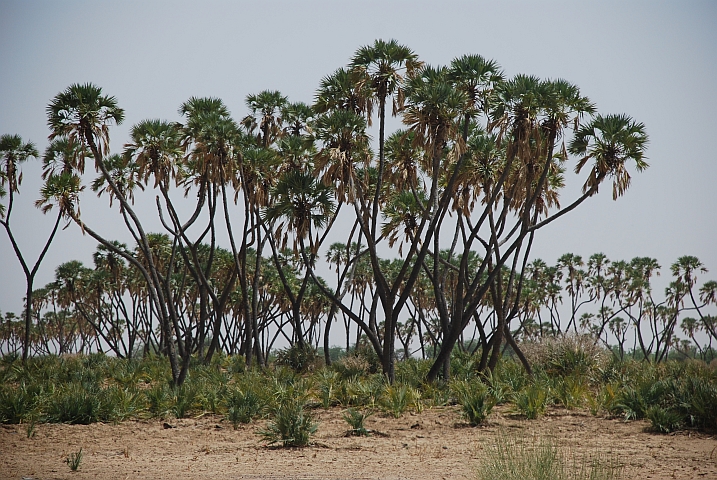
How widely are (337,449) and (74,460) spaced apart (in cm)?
479

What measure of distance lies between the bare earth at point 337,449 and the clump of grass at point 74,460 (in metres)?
0.11

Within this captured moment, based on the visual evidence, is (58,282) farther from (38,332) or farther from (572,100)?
(572,100)

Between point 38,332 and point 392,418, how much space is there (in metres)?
74.4

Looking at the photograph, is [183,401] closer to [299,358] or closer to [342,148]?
[342,148]

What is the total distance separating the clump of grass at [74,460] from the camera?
1138 cm

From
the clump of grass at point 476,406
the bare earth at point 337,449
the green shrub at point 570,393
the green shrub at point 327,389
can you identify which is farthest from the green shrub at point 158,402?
the green shrub at point 570,393

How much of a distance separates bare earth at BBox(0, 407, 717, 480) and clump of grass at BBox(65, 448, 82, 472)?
11cm

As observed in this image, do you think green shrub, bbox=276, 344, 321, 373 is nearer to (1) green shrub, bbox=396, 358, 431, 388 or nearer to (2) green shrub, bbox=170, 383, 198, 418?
(1) green shrub, bbox=396, 358, 431, 388

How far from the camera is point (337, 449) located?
1323 centimetres

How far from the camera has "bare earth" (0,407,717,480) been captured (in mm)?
11203

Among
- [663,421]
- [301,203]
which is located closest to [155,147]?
[301,203]

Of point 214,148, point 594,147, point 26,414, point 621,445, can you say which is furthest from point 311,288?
point 621,445

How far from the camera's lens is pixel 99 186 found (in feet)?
98.9

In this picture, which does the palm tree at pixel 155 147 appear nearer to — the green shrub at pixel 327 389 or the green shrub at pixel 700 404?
the green shrub at pixel 327 389
